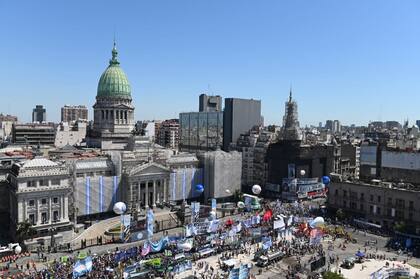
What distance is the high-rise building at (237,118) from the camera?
167 metres

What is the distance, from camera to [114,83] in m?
144

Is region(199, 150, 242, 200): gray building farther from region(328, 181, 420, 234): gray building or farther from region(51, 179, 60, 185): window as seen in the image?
region(51, 179, 60, 185): window

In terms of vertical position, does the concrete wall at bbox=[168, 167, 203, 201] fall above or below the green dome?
below

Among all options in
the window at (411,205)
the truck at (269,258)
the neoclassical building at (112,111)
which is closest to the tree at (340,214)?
the window at (411,205)

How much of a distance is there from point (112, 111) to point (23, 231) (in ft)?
227

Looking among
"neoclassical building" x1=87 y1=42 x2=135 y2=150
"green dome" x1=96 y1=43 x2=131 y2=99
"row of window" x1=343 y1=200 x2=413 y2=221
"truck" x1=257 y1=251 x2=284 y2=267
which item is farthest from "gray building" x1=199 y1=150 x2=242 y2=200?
"truck" x1=257 y1=251 x2=284 y2=267

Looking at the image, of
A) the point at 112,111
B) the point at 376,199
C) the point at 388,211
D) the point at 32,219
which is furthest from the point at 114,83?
the point at 388,211

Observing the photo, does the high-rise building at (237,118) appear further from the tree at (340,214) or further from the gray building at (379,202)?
the tree at (340,214)

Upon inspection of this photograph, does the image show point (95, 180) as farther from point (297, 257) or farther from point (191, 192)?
point (297, 257)

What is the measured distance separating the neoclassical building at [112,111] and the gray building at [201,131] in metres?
39.6

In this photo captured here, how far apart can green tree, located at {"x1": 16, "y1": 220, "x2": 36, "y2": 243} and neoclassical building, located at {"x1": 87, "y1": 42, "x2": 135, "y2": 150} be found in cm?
6051

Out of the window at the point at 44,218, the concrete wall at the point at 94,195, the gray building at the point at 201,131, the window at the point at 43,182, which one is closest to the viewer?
the window at the point at 44,218

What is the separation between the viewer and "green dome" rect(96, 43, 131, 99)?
143 metres

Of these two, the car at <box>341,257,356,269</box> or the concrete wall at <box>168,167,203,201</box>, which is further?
the concrete wall at <box>168,167,203,201</box>
